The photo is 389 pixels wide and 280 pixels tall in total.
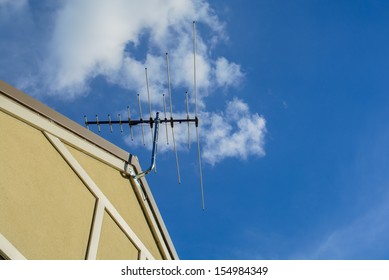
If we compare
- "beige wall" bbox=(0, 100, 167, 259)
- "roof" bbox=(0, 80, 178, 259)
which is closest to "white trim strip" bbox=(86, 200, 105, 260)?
"beige wall" bbox=(0, 100, 167, 259)

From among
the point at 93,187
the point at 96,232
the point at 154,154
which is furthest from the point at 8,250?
the point at 154,154

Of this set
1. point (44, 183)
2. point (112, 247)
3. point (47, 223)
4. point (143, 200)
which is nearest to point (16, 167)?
point (44, 183)

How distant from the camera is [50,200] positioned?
387 cm

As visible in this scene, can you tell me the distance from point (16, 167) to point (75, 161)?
929mm

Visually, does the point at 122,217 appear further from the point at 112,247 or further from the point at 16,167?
the point at 16,167

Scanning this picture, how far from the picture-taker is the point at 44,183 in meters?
3.89

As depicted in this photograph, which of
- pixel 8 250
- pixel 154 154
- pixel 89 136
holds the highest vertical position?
pixel 154 154

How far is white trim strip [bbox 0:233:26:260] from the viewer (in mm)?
3051

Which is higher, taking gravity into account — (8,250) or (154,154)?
(154,154)

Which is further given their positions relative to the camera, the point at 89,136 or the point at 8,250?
the point at 89,136

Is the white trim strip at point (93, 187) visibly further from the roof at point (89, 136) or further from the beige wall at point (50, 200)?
the roof at point (89, 136)

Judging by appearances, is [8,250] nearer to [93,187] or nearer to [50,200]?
[50,200]

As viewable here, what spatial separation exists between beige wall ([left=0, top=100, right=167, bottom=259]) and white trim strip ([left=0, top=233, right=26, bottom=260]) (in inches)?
1.9

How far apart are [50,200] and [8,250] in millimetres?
839
